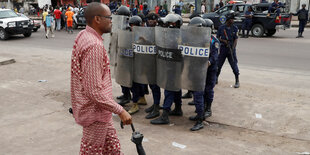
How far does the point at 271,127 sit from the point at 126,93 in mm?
2861

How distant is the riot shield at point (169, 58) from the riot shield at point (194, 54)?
85 mm

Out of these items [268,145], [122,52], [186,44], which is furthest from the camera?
[122,52]

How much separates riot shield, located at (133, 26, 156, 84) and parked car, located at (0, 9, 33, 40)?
14334 millimetres

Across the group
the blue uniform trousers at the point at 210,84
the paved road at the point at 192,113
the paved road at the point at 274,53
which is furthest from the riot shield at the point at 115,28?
the paved road at the point at 274,53

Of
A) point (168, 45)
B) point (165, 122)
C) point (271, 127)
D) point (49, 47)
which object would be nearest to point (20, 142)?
point (165, 122)

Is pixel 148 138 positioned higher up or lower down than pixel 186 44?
lower down

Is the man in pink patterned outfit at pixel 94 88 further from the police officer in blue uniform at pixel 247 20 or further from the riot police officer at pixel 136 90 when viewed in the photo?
the police officer in blue uniform at pixel 247 20

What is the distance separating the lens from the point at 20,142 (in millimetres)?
4633

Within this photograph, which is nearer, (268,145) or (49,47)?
(268,145)

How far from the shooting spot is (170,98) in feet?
17.5

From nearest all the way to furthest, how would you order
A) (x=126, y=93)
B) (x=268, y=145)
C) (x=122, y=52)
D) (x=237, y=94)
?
(x=268, y=145) → (x=122, y=52) → (x=126, y=93) → (x=237, y=94)

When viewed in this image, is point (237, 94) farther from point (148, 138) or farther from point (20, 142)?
point (20, 142)

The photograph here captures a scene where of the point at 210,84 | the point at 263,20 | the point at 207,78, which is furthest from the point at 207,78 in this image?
the point at 263,20

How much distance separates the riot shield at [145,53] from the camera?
5492 millimetres
